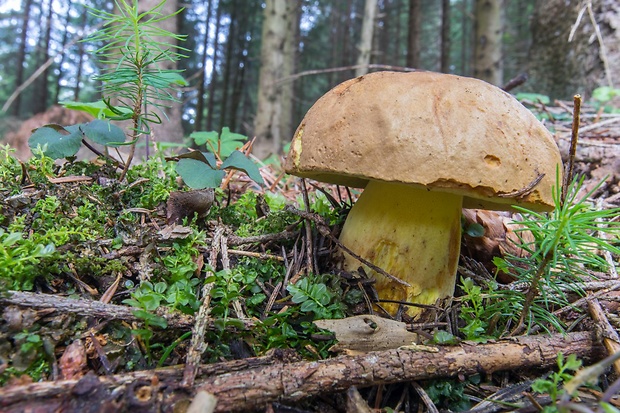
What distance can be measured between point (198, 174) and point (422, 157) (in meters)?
0.84

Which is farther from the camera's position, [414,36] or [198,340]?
[414,36]

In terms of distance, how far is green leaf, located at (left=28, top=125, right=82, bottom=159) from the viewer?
1.44 meters

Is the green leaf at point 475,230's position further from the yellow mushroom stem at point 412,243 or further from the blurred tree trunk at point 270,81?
the blurred tree trunk at point 270,81

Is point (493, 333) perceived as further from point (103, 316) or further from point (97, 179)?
point (97, 179)

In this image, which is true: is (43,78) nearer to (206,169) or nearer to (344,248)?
(206,169)

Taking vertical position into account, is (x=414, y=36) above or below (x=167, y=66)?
above

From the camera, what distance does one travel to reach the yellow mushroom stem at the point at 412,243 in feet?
4.53

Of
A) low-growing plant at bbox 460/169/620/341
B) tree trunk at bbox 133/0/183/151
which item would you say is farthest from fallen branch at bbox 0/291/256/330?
tree trunk at bbox 133/0/183/151

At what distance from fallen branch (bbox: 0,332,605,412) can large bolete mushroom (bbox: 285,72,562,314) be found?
0.34 metres

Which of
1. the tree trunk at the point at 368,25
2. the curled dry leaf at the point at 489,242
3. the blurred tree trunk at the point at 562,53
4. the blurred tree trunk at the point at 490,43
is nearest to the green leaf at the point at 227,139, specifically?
the curled dry leaf at the point at 489,242

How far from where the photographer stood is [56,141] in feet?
4.78

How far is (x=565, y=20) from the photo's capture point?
4387 millimetres

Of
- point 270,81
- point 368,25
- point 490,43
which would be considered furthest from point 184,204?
point 368,25

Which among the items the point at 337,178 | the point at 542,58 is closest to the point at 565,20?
the point at 542,58
